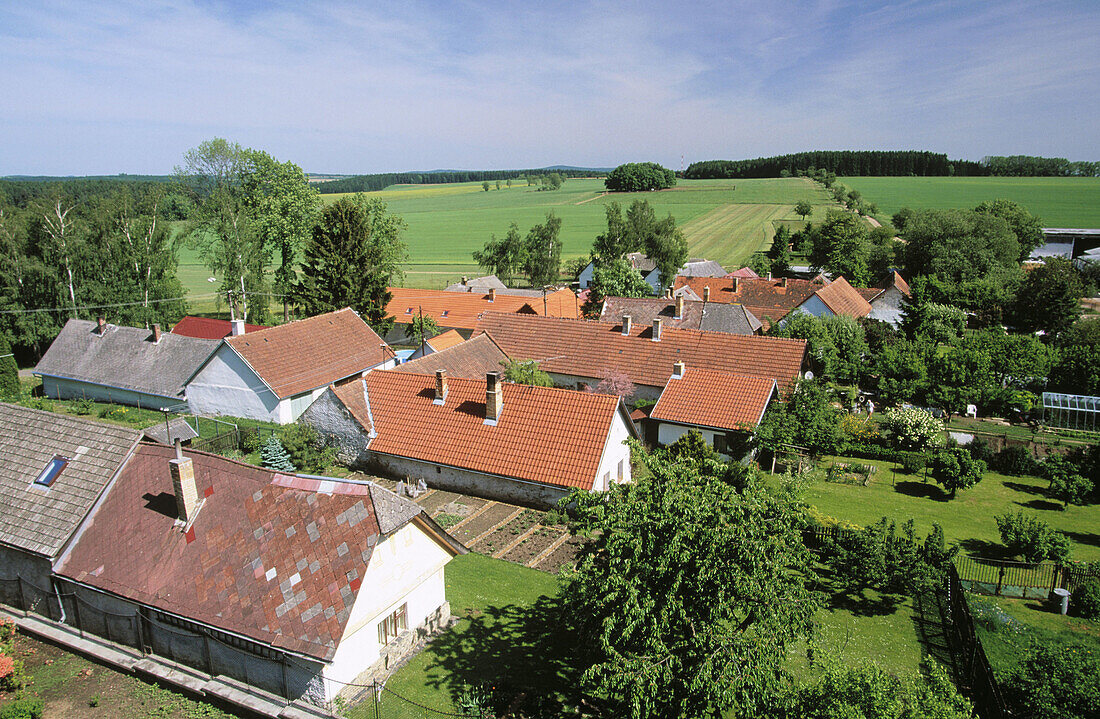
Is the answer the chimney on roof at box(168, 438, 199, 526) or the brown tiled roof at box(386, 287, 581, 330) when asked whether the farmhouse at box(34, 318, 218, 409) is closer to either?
the brown tiled roof at box(386, 287, 581, 330)

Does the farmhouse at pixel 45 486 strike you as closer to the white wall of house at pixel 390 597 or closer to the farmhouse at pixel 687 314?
the white wall of house at pixel 390 597

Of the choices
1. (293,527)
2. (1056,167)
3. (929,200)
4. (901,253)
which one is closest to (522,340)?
(293,527)

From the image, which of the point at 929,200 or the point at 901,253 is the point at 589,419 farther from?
the point at 929,200

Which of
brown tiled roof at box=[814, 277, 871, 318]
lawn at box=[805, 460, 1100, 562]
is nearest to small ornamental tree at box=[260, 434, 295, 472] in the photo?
lawn at box=[805, 460, 1100, 562]

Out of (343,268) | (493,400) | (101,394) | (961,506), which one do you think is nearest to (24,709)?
(493,400)

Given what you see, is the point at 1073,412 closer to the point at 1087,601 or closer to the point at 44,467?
the point at 1087,601

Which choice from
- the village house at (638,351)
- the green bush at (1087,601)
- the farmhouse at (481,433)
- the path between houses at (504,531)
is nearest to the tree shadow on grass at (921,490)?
the village house at (638,351)

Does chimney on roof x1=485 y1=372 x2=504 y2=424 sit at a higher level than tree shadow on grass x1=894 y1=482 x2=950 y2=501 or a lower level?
higher
